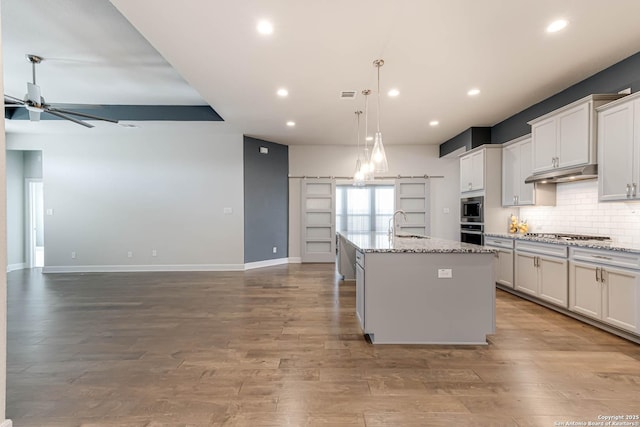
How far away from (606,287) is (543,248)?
0.85 metres

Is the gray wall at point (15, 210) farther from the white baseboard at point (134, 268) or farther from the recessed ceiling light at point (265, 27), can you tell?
the recessed ceiling light at point (265, 27)

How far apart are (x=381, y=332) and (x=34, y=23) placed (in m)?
4.54

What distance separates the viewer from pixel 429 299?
2746mm

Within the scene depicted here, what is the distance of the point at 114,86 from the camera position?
4.51 meters

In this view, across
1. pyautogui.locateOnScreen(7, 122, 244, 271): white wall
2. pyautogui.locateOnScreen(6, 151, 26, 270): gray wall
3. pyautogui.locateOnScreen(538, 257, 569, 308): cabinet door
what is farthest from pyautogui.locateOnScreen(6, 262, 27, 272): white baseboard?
pyautogui.locateOnScreen(538, 257, 569, 308): cabinet door

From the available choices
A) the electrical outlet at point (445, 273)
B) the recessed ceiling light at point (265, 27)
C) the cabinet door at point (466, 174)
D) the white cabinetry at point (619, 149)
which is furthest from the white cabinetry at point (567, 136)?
the recessed ceiling light at point (265, 27)

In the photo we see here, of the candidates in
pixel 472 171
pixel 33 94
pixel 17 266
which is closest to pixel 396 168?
pixel 472 171

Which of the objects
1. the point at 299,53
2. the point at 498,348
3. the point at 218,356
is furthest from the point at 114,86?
the point at 498,348

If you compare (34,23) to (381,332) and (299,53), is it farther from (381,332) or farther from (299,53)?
(381,332)

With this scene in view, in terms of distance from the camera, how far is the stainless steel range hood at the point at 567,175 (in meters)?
3.26

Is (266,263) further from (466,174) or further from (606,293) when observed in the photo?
(606,293)

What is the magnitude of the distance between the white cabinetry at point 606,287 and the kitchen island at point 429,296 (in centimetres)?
119

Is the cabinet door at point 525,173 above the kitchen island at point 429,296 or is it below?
above

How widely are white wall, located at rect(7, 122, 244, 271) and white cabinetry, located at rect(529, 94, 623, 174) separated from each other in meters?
5.15
